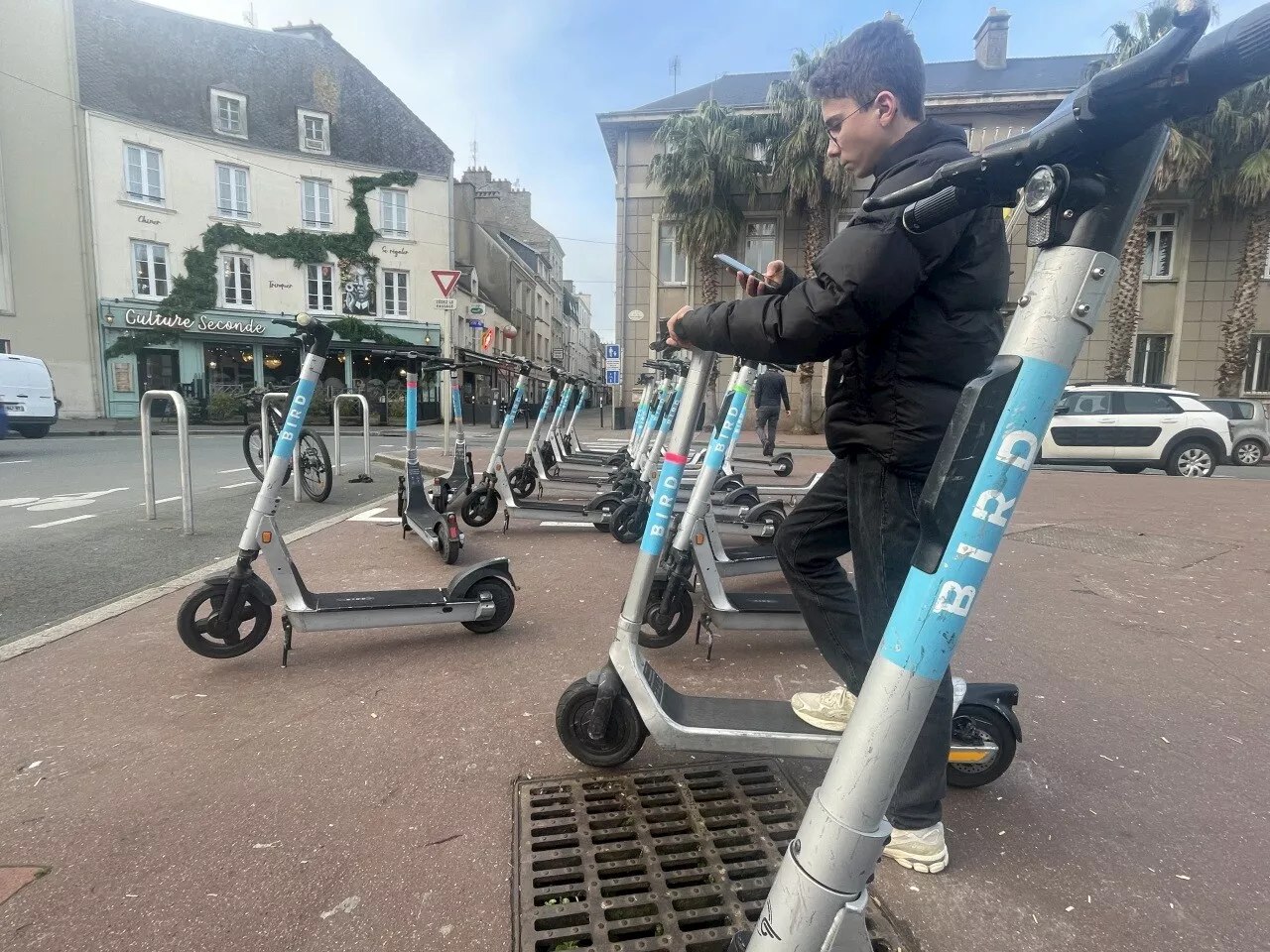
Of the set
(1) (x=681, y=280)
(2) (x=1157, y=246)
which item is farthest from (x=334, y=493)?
(2) (x=1157, y=246)

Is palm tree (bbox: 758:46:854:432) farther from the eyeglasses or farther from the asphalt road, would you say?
the eyeglasses

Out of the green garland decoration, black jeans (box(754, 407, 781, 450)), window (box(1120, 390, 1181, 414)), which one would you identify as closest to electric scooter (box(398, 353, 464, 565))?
black jeans (box(754, 407, 781, 450))

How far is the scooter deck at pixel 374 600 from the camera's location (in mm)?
3312

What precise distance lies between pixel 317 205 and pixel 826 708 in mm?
30544

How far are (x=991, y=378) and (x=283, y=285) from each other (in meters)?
30.6

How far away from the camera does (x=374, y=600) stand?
342cm

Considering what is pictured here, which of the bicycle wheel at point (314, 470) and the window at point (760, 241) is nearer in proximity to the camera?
the bicycle wheel at point (314, 470)

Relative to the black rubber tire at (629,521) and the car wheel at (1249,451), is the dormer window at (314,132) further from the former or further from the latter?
the car wheel at (1249,451)

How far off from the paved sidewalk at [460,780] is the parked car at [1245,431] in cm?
1225

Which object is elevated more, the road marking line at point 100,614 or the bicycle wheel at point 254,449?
the bicycle wheel at point 254,449

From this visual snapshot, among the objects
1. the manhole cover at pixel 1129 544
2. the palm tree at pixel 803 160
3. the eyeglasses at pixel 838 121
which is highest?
the palm tree at pixel 803 160

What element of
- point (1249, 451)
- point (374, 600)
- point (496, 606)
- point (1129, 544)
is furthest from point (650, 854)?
point (1249, 451)

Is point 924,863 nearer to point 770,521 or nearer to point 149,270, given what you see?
point 770,521

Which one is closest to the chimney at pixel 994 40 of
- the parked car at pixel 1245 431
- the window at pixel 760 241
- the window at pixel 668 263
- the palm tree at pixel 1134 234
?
the palm tree at pixel 1134 234
